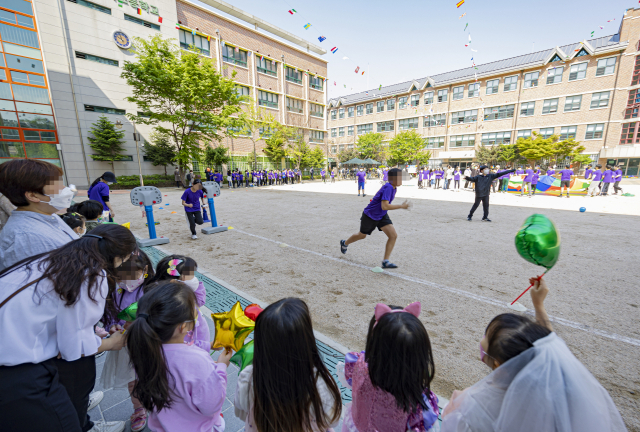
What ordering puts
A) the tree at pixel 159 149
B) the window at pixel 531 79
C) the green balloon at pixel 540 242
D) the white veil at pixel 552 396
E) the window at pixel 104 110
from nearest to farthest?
the white veil at pixel 552 396
the green balloon at pixel 540 242
the window at pixel 104 110
the tree at pixel 159 149
the window at pixel 531 79

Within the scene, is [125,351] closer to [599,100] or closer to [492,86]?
[599,100]

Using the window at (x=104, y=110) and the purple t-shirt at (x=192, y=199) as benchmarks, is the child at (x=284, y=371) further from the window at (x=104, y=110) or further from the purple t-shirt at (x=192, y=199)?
the window at (x=104, y=110)

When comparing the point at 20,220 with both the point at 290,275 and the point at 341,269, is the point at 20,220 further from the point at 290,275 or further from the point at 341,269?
the point at 341,269

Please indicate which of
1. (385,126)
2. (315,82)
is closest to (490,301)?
(315,82)

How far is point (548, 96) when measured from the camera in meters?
34.7

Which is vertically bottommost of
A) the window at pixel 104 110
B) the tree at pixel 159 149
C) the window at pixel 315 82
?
the tree at pixel 159 149

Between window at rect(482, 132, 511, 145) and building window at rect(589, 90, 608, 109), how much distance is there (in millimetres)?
8445

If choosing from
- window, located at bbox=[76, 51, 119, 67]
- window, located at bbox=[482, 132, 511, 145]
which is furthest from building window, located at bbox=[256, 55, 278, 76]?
window, located at bbox=[482, 132, 511, 145]

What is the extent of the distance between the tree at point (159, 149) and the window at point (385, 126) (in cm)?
3680

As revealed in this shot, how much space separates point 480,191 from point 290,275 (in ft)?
23.9

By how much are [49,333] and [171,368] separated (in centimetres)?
57

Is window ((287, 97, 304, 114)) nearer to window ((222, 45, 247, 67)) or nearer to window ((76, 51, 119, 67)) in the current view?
window ((222, 45, 247, 67))

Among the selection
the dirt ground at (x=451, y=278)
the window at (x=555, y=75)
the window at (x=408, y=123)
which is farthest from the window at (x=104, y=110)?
the window at (x=555, y=75)

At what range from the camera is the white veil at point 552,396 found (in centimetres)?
91
